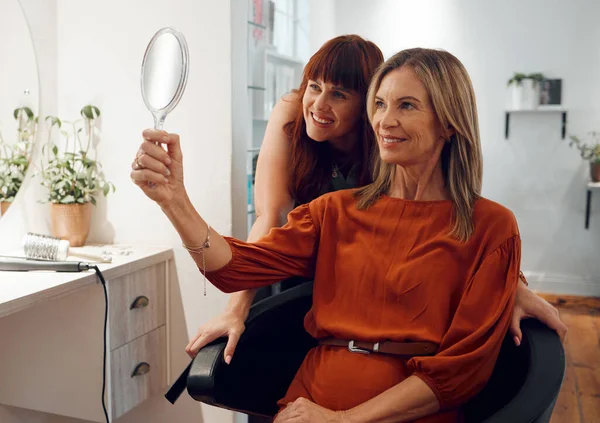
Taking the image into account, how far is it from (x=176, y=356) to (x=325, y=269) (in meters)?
0.94

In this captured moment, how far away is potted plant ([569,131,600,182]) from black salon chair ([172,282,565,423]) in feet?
12.4

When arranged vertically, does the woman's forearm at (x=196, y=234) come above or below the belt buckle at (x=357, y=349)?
above

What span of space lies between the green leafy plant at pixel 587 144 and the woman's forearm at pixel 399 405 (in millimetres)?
4080

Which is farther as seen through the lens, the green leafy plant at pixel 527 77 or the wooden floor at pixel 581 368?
the green leafy plant at pixel 527 77

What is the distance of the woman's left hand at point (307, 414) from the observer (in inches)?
44.1

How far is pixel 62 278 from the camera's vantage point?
160 cm

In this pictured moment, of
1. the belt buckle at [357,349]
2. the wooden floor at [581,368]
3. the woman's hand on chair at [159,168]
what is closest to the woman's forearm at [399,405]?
the belt buckle at [357,349]

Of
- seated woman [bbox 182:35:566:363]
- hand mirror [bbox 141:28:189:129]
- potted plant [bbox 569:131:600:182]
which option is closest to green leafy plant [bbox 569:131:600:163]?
potted plant [bbox 569:131:600:182]

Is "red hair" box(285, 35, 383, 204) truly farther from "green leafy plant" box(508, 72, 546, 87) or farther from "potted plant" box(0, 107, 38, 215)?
"green leafy plant" box(508, 72, 546, 87)

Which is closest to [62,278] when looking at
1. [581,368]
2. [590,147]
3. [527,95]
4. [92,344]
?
[92,344]

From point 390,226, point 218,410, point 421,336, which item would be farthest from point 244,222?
point 421,336

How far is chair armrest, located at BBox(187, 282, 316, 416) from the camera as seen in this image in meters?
1.24

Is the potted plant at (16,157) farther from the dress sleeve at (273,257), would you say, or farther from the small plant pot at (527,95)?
the small plant pot at (527,95)

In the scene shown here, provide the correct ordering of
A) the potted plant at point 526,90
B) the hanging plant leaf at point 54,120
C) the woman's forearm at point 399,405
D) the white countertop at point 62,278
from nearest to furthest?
the woman's forearm at point 399,405 → the white countertop at point 62,278 → the hanging plant leaf at point 54,120 → the potted plant at point 526,90
